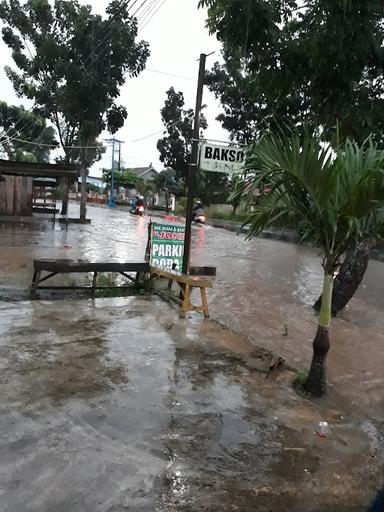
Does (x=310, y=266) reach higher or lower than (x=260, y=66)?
lower

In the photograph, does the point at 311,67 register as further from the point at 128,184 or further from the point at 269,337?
the point at 128,184

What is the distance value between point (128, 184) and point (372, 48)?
53.9 m

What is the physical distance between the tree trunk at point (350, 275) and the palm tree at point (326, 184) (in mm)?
4947

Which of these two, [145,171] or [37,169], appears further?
[145,171]

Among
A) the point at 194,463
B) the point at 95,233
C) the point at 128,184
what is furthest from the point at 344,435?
the point at 128,184

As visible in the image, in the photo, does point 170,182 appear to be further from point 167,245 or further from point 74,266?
point 74,266

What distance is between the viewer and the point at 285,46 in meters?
5.16

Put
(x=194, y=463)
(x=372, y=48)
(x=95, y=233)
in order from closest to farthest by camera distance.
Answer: (x=194, y=463) < (x=372, y=48) < (x=95, y=233)

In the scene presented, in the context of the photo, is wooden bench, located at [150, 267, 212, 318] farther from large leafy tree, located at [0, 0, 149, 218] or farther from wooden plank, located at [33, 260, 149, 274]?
large leafy tree, located at [0, 0, 149, 218]

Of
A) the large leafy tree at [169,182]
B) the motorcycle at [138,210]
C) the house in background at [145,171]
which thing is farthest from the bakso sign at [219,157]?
the house in background at [145,171]

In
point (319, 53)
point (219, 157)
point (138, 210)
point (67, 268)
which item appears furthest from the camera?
point (138, 210)

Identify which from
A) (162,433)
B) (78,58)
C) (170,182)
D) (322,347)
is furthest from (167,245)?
(170,182)

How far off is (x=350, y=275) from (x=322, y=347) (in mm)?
4886

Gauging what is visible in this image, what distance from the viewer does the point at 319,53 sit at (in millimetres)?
4715
